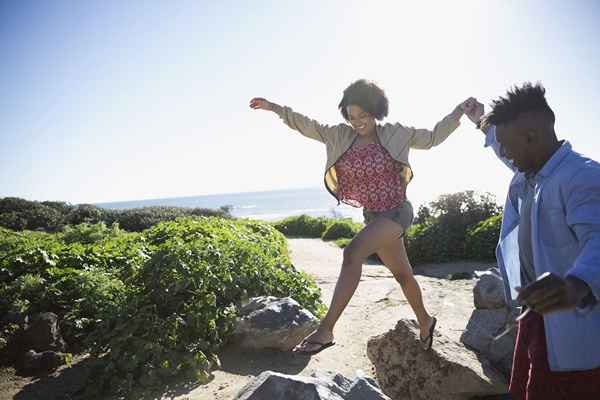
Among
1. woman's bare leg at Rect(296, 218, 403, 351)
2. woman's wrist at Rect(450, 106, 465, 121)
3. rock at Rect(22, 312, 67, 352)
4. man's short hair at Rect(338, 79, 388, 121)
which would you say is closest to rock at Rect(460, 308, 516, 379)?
woman's bare leg at Rect(296, 218, 403, 351)

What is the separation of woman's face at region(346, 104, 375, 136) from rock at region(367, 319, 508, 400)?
1.89 metres

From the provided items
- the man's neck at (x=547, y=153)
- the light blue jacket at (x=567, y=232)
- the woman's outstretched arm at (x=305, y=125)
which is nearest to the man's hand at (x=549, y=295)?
the light blue jacket at (x=567, y=232)

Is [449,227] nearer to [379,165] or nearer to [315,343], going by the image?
[379,165]

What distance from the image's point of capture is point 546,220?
1922mm

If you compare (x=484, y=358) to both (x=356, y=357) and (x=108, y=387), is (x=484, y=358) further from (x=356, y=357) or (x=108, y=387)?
(x=108, y=387)

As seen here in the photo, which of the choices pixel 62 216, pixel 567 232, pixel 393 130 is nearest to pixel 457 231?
pixel 393 130

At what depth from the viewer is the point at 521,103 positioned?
6.73ft

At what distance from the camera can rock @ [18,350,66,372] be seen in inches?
162

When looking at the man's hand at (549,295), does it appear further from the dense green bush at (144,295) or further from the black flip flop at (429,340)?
the dense green bush at (144,295)

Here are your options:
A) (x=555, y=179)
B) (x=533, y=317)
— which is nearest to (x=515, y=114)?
(x=555, y=179)

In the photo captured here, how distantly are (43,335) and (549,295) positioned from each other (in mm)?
4685

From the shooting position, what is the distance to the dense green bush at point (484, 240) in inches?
408

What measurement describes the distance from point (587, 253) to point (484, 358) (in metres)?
2.74

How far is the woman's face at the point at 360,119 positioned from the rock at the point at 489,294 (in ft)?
7.99
